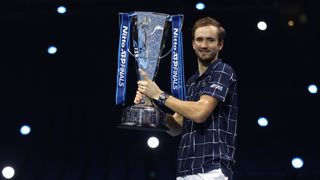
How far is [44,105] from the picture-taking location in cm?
339

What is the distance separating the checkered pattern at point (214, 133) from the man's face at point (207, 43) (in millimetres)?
27

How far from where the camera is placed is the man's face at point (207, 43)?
176 cm

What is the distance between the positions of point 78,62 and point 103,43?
0.18m

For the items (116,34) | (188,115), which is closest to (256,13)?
(116,34)

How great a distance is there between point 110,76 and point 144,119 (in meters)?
1.54

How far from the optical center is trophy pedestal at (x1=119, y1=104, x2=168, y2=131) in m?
1.85

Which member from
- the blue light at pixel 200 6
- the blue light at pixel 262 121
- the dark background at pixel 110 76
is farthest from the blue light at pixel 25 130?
the blue light at pixel 262 121

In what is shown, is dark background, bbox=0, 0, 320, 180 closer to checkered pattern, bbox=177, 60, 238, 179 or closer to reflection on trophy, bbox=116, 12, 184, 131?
reflection on trophy, bbox=116, 12, 184, 131

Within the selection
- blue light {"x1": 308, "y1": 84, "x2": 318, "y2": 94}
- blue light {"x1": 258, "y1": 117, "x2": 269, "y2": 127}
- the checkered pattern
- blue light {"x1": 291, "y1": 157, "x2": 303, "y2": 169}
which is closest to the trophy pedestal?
the checkered pattern

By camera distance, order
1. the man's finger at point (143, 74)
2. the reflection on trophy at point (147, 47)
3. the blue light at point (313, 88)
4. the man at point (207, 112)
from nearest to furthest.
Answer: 1. the man at point (207, 112)
2. the man's finger at point (143, 74)
3. the reflection on trophy at point (147, 47)
4. the blue light at point (313, 88)

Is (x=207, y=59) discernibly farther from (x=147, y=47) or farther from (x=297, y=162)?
(x=297, y=162)

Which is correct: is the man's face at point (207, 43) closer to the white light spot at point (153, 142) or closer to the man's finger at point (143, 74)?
the man's finger at point (143, 74)

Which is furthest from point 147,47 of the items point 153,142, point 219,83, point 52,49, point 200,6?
point 52,49

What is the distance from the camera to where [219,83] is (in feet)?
5.60
